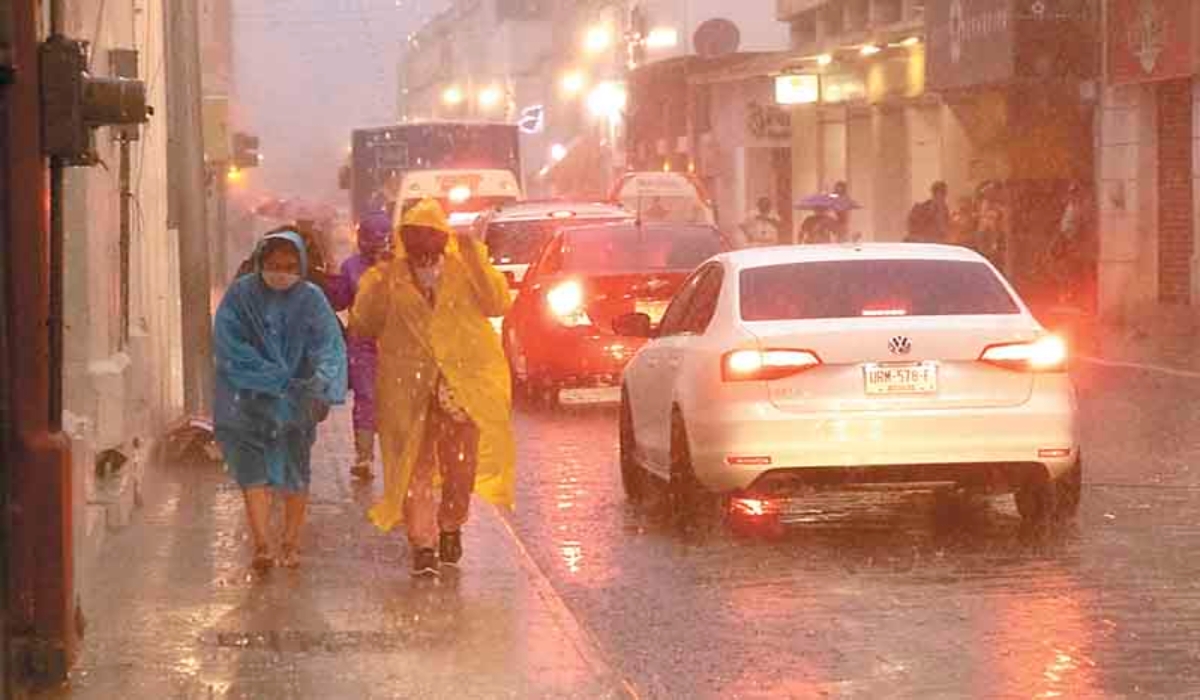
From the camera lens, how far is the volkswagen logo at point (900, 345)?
13.3 metres

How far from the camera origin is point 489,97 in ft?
418

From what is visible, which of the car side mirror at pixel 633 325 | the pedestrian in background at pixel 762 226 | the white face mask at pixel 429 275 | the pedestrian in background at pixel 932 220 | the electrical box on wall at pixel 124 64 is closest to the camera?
the white face mask at pixel 429 275

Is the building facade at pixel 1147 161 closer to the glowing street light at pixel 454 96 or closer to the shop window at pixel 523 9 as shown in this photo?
the shop window at pixel 523 9

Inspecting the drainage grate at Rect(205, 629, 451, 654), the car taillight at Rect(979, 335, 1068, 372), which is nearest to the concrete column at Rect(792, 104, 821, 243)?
the car taillight at Rect(979, 335, 1068, 372)

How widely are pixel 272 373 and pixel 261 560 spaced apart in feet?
2.59

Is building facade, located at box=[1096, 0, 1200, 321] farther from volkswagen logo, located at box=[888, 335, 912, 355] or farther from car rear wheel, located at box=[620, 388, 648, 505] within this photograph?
volkswagen logo, located at box=[888, 335, 912, 355]

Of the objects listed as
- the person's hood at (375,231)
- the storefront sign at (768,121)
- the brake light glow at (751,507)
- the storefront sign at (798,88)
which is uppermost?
the storefront sign at (798,88)

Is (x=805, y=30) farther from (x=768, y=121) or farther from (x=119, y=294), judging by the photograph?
(x=119, y=294)

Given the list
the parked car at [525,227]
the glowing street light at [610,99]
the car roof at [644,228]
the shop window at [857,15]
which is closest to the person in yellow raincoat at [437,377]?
the car roof at [644,228]

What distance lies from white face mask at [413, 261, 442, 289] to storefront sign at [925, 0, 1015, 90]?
2837 centimetres

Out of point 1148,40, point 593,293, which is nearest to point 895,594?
point 593,293

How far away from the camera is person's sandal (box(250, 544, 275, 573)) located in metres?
12.7

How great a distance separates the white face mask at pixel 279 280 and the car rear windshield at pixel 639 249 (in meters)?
10.3

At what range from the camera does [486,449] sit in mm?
12891
